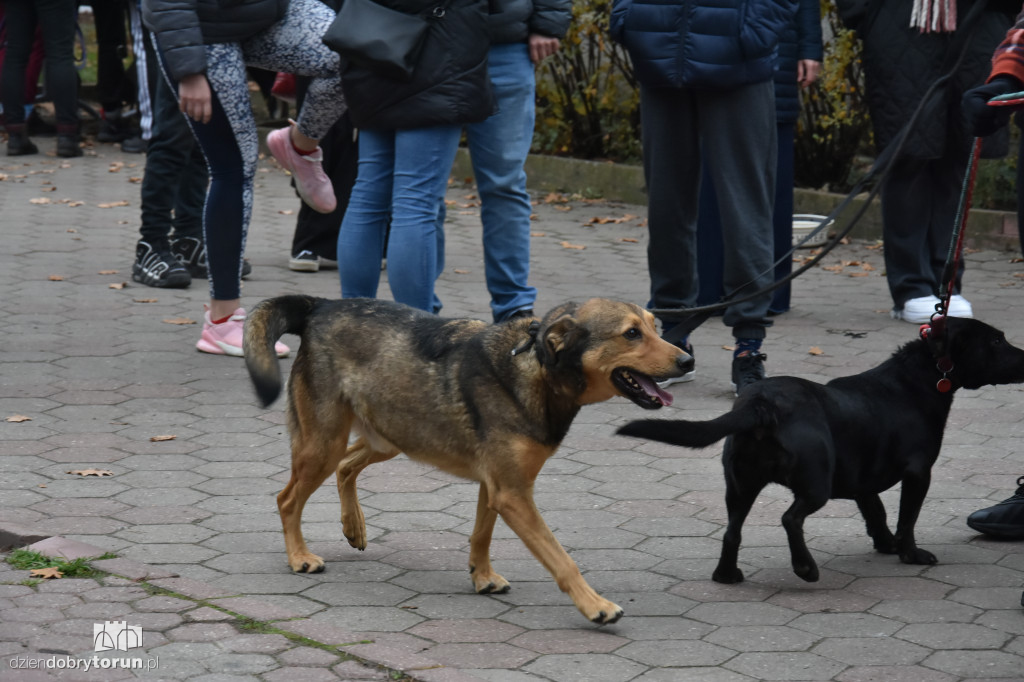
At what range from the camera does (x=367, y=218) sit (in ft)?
18.0

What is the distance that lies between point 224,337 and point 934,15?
4071 mm

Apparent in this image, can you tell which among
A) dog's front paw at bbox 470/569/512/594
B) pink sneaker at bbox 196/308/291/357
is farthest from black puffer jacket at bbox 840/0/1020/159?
dog's front paw at bbox 470/569/512/594

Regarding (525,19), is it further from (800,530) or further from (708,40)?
(800,530)

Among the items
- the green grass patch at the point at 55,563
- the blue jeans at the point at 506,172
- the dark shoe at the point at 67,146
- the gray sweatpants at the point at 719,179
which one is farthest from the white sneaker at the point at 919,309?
the dark shoe at the point at 67,146

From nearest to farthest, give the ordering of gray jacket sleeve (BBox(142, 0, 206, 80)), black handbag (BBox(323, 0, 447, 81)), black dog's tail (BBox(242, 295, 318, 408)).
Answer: black dog's tail (BBox(242, 295, 318, 408)) < black handbag (BBox(323, 0, 447, 81)) < gray jacket sleeve (BBox(142, 0, 206, 80))

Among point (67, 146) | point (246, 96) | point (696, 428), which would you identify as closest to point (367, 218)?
point (246, 96)

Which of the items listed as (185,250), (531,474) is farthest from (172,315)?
(531,474)

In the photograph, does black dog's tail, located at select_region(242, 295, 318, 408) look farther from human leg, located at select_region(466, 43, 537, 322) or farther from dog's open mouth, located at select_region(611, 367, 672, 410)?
human leg, located at select_region(466, 43, 537, 322)

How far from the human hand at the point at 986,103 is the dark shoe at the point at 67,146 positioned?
11071 millimetres

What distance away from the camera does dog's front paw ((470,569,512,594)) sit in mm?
3898

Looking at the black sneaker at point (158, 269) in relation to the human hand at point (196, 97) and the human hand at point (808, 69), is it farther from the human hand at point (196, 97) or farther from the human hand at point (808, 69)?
the human hand at point (808, 69)

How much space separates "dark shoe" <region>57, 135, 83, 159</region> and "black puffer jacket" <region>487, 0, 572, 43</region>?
8.74 meters

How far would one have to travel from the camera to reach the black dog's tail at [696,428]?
3529mm

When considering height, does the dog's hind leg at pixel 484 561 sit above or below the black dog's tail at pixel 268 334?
below
